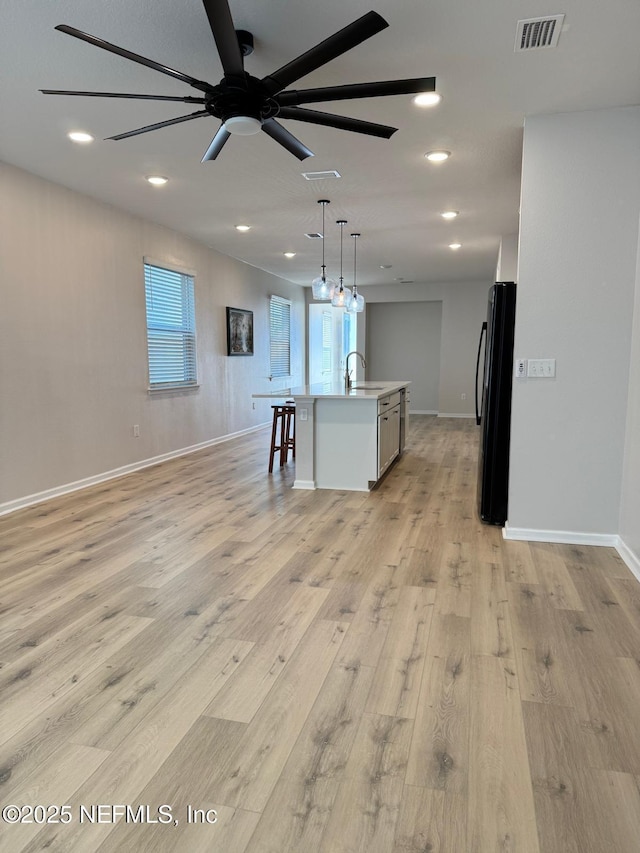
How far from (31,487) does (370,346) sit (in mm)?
8122

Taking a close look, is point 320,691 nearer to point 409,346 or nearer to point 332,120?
point 332,120

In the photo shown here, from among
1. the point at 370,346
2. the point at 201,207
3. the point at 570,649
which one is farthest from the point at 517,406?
the point at 370,346

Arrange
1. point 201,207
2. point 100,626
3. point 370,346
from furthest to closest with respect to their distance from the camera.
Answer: point 370,346 → point 201,207 → point 100,626

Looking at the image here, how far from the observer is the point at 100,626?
2348 millimetres

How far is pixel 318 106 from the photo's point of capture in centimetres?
321

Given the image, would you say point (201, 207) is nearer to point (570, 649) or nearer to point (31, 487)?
point (31, 487)

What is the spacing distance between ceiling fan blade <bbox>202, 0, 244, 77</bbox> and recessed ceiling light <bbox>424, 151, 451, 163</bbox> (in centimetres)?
210

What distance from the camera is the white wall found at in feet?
13.5

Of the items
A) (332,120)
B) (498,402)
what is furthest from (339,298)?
(332,120)

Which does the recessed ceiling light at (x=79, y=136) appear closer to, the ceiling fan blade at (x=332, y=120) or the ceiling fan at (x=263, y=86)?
the ceiling fan at (x=263, y=86)

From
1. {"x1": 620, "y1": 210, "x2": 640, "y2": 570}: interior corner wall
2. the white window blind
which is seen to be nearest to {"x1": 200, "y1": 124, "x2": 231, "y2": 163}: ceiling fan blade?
{"x1": 620, "y1": 210, "x2": 640, "y2": 570}: interior corner wall

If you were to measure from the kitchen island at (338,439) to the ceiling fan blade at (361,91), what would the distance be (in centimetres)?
260

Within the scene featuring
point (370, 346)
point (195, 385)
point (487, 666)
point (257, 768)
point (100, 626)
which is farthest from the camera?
point (370, 346)

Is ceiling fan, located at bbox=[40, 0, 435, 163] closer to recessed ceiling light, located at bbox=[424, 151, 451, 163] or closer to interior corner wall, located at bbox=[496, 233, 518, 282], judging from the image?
recessed ceiling light, located at bbox=[424, 151, 451, 163]
